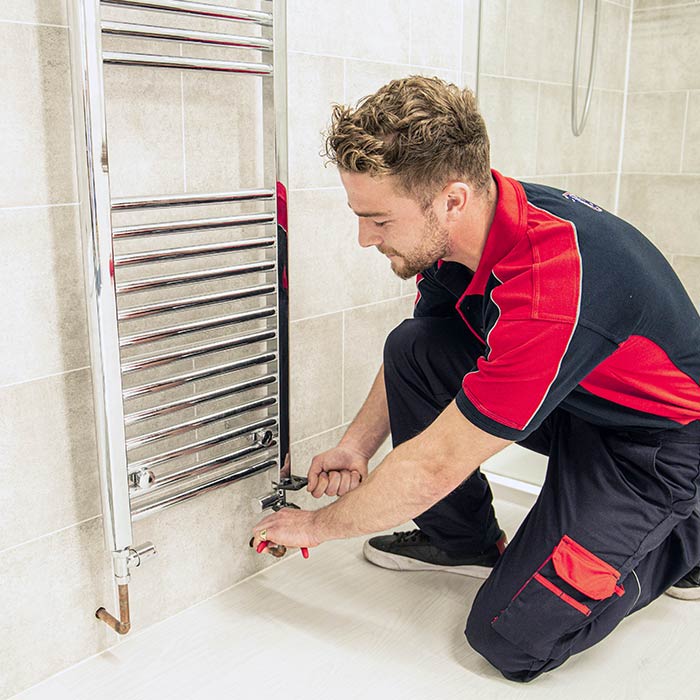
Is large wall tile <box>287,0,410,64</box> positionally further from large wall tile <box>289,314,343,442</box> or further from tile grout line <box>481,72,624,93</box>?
large wall tile <box>289,314,343,442</box>

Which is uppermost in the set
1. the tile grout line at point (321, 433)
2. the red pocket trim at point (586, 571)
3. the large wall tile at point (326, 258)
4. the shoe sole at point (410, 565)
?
the large wall tile at point (326, 258)

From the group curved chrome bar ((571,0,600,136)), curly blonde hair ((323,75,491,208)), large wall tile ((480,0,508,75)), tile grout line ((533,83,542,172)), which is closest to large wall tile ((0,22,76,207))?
curly blonde hair ((323,75,491,208))

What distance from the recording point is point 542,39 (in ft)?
7.93

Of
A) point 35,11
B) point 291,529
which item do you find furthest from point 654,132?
point 35,11

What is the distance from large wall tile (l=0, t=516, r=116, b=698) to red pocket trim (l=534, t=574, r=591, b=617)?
0.79 meters

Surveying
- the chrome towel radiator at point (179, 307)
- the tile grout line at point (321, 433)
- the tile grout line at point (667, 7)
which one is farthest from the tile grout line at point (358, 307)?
the tile grout line at point (667, 7)

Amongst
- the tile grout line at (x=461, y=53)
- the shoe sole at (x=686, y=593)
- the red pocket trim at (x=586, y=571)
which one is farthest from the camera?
the tile grout line at (x=461, y=53)

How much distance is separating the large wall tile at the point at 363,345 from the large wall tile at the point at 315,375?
0.09 ft

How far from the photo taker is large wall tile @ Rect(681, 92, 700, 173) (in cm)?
253

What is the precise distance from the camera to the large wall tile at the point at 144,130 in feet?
4.76

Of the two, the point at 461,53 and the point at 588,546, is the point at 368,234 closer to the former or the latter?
the point at 588,546

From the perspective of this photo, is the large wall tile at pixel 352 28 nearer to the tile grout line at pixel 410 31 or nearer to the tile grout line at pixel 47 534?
the tile grout line at pixel 410 31

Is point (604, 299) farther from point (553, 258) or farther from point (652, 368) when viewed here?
point (652, 368)

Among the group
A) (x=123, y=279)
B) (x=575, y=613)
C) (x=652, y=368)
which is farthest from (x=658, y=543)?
(x=123, y=279)
